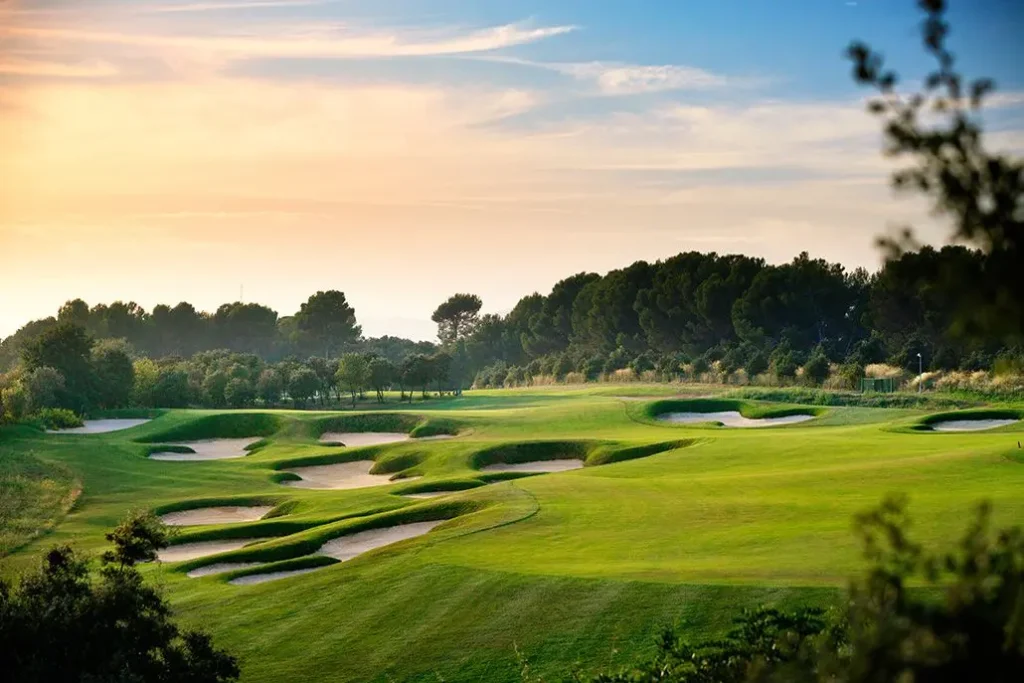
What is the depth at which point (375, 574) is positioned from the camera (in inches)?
908

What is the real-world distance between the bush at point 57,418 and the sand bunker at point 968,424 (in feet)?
146

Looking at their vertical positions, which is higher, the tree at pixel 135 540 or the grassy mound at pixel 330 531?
the tree at pixel 135 540

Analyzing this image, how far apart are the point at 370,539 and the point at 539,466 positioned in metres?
18.4

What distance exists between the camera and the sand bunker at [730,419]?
58500 millimetres

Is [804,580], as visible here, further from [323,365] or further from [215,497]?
[323,365]

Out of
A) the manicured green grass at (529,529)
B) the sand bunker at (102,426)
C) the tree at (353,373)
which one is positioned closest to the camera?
the manicured green grass at (529,529)

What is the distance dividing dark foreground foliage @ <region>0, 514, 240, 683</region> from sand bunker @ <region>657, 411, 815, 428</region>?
45025 millimetres

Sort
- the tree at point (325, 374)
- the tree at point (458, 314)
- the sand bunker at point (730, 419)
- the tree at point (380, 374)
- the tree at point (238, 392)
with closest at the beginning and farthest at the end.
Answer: the sand bunker at point (730, 419)
the tree at point (238, 392)
the tree at point (380, 374)
the tree at point (325, 374)
the tree at point (458, 314)

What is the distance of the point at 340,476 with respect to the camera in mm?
49438

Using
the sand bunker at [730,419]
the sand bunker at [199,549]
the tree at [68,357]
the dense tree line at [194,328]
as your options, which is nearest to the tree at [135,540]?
the sand bunker at [199,549]

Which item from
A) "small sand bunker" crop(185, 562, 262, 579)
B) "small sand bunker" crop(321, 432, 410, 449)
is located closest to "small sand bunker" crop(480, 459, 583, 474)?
"small sand bunker" crop(321, 432, 410, 449)

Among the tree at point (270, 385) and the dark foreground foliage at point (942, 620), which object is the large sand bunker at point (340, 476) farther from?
the dark foreground foliage at point (942, 620)

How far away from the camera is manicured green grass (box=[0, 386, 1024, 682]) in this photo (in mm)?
18484

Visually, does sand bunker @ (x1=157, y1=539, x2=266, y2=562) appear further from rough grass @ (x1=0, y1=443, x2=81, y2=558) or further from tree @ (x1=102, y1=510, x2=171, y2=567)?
tree @ (x1=102, y1=510, x2=171, y2=567)
